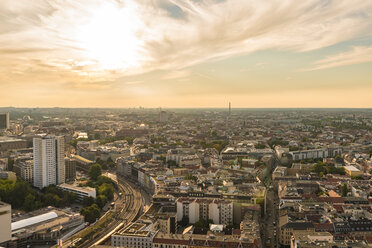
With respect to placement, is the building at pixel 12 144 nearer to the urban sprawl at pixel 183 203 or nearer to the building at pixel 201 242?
the urban sprawl at pixel 183 203

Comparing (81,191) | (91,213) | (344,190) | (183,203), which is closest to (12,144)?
(81,191)

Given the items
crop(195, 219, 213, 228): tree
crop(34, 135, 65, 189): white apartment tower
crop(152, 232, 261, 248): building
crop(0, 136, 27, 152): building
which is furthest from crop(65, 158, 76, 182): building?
crop(0, 136, 27, 152): building

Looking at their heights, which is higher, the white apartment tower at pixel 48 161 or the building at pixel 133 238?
the white apartment tower at pixel 48 161

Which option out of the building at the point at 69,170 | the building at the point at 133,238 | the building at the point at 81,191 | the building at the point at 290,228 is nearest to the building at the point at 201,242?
the building at the point at 133,238

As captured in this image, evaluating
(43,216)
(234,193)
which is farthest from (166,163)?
(43,216)

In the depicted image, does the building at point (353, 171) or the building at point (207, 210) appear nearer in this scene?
the building at point (207, 210)

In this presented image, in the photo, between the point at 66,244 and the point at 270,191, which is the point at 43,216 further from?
the point at 270,191

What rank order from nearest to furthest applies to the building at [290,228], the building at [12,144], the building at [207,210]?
the building at [290,228] → the building at [207,210] → the building at [12,144]

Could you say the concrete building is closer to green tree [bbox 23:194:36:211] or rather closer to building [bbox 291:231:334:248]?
green tree [bbox 23:194:36:211]
